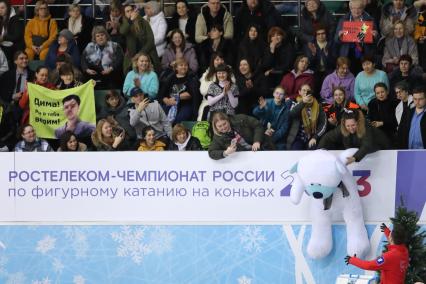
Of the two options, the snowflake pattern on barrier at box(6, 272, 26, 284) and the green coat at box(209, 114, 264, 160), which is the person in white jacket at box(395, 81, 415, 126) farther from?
the snowflake pattern on barrier at box(6, 272, 26, 284)

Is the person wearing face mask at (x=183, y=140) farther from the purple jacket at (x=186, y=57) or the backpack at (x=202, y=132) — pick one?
the purple jacket at (x=186, y=57)

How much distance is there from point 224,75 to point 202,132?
805 mm

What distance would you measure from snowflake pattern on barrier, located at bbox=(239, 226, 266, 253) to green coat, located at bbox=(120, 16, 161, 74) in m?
2.96

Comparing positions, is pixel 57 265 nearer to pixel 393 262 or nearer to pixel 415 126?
pixel 393 262

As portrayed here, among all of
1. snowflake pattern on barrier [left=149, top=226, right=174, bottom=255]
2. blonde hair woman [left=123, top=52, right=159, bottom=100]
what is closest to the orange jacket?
blonde hair woman [left=123, top=52, right=159, bottom=100]

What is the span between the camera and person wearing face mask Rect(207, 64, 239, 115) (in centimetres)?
1617

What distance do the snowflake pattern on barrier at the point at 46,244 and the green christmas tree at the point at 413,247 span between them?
12.9 ft

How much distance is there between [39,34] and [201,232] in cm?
421

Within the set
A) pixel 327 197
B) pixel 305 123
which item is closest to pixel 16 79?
pixel 305 123

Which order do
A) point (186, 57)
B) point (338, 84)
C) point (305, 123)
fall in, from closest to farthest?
point (305, 123), point (338, 84), point (186, 57)

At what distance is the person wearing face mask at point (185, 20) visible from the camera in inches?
695

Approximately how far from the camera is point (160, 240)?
15328 millimetres

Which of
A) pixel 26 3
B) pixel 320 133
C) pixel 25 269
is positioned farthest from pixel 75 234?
pixel 26 3

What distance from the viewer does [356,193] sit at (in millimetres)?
14938
